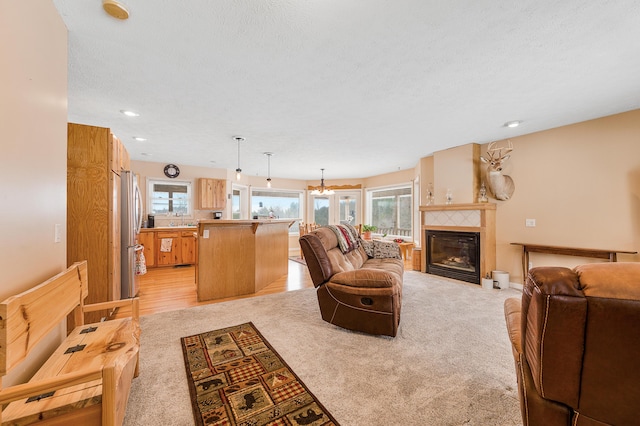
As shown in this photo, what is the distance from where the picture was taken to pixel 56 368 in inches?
49.6

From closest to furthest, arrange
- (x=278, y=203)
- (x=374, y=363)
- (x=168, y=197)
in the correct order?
(x=374, y=363)
(x=168, y=197)
(x=278, y=203)

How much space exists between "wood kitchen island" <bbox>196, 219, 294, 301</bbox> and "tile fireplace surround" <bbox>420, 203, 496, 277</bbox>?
3376mm

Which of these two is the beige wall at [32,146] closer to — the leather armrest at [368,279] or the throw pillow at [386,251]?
the leather armrest at [368,279]

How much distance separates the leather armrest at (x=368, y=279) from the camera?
2.40 meters

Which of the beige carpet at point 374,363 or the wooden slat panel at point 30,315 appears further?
the beige carpet at point 374,363

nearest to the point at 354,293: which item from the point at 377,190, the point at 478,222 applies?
the point at 478,222

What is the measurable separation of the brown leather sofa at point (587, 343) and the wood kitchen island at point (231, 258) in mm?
3491

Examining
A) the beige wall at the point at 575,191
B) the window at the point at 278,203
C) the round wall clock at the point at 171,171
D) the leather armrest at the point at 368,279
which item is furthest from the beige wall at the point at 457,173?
the round wall clock at the point at 171,171

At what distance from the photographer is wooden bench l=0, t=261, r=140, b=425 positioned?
0.90 meters

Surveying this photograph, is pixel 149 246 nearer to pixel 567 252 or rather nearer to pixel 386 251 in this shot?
pixel 386 251

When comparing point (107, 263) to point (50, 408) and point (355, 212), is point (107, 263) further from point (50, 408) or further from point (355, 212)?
point (355, 212)

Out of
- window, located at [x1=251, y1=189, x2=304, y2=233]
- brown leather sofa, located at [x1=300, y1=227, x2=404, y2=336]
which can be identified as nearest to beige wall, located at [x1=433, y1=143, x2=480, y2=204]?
brown leather sofa, located at [x1=300, y1=227, x2=404, y2=336]

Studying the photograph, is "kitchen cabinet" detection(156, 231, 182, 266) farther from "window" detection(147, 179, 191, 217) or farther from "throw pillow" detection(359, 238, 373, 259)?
"throw pillow" detection(359, 238, 373, 259)

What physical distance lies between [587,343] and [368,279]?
1711mm
